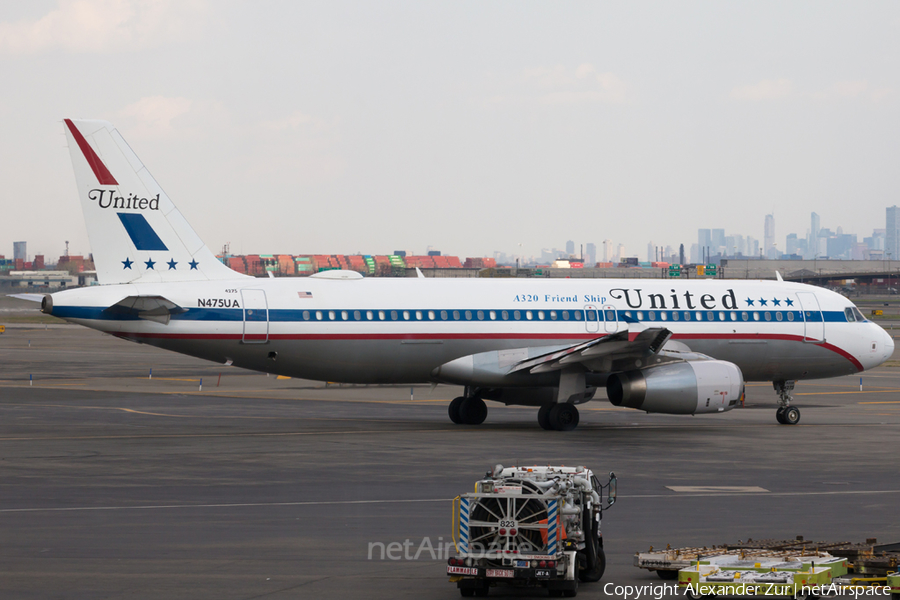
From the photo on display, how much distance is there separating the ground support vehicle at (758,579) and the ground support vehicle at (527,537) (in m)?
1.44

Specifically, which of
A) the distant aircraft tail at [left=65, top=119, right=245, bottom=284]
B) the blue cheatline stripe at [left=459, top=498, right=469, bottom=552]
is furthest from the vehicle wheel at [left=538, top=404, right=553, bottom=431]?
the blue cheatline stripe at [left=459, top=498, right=469, bottom=552]

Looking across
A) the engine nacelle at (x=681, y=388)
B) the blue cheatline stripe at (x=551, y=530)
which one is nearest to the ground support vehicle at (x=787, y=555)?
the blue cheatline stripe at (x=551, y=530)

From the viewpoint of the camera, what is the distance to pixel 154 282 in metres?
30.9

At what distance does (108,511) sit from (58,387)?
28858mm

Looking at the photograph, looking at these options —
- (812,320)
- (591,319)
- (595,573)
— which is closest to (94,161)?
(591,319)

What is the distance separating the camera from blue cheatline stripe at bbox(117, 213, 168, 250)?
102 feet

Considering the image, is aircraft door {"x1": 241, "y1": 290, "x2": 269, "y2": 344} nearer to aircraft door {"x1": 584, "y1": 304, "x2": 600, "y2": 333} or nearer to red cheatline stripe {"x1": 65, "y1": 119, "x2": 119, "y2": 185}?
red cheatline stripe {"x1": 65, "y1": 119, "x2": 119, "y2": 185}

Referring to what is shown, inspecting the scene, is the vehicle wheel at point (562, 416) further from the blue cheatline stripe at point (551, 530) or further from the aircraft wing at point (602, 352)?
the blue cheatline stripe at point (551, 530)

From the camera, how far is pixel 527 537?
13.4 metres

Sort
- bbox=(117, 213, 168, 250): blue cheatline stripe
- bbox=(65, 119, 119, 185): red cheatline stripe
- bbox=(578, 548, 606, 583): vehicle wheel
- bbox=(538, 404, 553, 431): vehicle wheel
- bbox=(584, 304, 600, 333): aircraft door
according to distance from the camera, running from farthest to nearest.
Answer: bbox=(584, 304, 600, 333): aircraft door
bbox=(538, 404, 553, 431): vehicle wheel
bbox=(117, 213, 168, 250): blue cheatline stripe
bbox=(65, 119, 119, 185): red cheatline stripe
bbox=(578, 548, 606, 583): vehicle wheel

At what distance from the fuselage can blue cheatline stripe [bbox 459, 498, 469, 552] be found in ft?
60.3

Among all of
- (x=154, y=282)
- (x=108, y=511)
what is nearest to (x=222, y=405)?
(x=154, y=282)

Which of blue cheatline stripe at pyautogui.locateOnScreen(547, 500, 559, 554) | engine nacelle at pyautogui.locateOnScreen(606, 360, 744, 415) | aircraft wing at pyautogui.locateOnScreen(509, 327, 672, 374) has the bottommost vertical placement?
blue cheatline stripe at pyautogui.locateOnScreen(547, 500, 559, 554)

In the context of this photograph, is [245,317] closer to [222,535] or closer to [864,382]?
[222,535]
